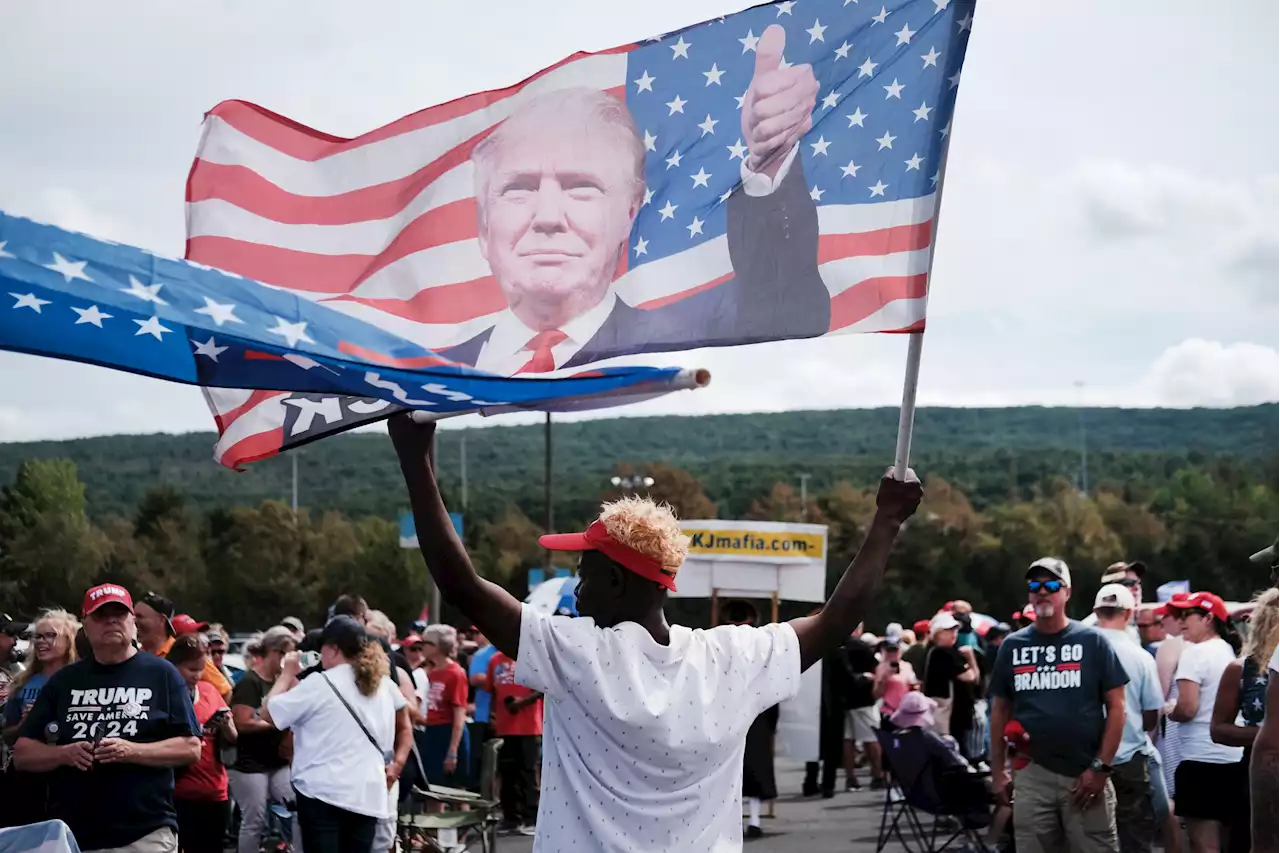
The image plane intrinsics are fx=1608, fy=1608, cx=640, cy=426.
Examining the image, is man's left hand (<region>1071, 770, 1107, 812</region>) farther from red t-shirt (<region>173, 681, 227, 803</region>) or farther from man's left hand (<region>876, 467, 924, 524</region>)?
red t-shirt (<region>173, 681, 227, 803</region>)

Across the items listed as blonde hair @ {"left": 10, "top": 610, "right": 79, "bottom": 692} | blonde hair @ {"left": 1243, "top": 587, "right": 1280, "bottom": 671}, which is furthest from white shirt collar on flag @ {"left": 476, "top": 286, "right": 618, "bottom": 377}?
blonde hair @ {"left": 10, "top": 610, "right": 79, "bottom": 692}

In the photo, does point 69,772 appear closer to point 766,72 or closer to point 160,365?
point 160,365

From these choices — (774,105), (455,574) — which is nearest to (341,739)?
(774,105)

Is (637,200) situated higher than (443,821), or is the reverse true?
(637,200)

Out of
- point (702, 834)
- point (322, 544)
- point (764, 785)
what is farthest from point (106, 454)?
point (702, 834)

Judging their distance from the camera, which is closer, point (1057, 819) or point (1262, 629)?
point (1262, 629)

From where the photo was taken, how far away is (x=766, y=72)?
19.2ft

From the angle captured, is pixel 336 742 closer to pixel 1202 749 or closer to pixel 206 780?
pixel 206 780

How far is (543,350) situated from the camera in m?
5.53

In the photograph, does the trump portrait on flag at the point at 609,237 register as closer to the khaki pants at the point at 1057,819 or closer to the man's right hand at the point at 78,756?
the man's right hand at the point at 78,756

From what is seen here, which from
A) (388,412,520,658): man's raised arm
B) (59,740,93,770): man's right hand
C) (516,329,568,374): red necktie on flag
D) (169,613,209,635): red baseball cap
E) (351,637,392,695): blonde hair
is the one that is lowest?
(59,740,93,770): man's right hand

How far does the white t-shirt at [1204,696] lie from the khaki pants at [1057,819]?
1012mm

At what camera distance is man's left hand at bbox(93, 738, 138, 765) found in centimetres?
671

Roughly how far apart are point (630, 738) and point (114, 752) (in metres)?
3.54
